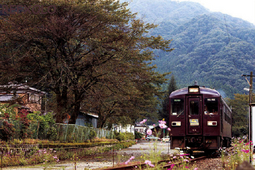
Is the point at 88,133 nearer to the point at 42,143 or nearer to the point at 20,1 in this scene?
the point at 42,143

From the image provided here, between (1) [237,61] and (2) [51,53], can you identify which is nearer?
(2) [51,53]

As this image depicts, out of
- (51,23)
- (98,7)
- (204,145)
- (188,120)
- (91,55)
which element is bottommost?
(204,145)

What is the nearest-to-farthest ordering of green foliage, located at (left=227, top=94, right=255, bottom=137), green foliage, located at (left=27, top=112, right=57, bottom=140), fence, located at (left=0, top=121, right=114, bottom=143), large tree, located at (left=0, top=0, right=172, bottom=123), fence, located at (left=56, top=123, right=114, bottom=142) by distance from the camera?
1. fence, located at (left=0, top=121, right=114, bottom=143)
2. green foliage, located at (left=27, top=112, right=57, bottom=140)
3. large tree, located at (left=0, top=0, right=172, bottom=123)
4. fence, located at (left=56, top=123, right=114, bottom=142)
5. green foliage, located at (left=227, top=94, right=255, bottom=137)

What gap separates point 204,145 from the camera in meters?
17.1

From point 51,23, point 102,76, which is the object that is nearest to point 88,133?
point 102,76

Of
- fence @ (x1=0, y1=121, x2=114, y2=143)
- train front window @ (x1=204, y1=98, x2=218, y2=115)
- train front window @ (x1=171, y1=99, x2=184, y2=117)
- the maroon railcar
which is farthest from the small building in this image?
train front window @ (x1=204, y1=98, x2=218, y2=115)

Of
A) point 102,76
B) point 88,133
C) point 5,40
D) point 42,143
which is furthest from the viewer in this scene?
point 88,133

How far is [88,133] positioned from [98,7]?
10686 mm

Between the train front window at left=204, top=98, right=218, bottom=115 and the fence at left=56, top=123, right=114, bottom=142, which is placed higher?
the train front window at left=204, top=98, right=218, bottom=115

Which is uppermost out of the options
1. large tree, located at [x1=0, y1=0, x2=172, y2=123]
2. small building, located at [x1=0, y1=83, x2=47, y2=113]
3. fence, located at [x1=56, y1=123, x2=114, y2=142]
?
large tree, located at [x1=0, y1=0, x2=172, y2=123]

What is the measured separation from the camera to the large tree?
60.3ft

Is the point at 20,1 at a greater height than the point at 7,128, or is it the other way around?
the point at 20,1

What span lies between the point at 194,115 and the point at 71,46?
408 inches

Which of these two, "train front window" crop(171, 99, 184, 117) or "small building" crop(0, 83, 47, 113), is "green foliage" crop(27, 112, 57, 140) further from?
"train front window" crop(171, 99, 184, 117)
